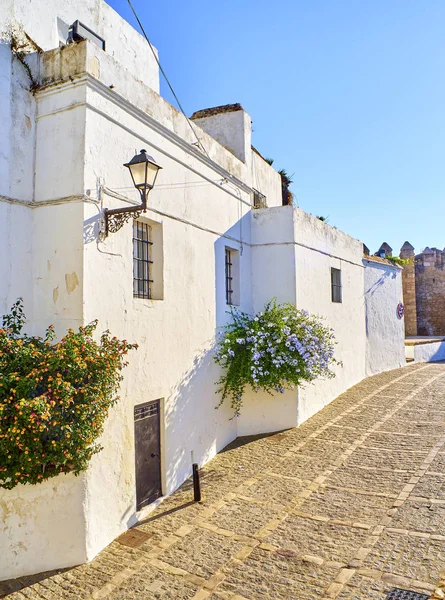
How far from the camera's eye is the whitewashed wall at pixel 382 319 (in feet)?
46.0

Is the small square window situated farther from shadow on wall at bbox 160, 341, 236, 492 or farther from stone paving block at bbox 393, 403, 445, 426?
stone paving block at bbox 393, 403, 445, 426

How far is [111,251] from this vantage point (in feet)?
18.2

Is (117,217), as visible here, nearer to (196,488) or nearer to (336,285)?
(196,488)

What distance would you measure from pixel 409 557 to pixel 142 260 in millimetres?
4732

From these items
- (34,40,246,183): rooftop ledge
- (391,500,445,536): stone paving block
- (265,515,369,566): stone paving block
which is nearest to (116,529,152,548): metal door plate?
(265,515,369,566): stone paving block

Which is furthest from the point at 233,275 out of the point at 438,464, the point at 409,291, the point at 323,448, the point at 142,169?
the point at 409,291

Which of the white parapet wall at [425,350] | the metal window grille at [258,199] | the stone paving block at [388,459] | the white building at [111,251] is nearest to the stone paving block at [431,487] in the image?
the stone paving block at [388,459]

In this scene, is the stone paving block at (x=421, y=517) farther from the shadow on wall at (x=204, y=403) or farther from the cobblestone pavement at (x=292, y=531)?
the shadow on wall at (x=204, y=403)

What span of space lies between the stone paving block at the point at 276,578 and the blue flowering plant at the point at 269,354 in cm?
338

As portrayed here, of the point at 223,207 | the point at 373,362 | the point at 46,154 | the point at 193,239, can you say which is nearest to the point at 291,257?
the point at 223,207

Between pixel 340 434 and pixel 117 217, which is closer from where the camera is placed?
pixel 117 217

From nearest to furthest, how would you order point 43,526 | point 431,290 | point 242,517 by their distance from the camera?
point 43,526, point 242,517, point 431,290

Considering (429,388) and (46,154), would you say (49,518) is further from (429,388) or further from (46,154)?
(429,388)

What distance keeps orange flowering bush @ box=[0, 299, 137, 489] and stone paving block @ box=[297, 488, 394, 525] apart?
A: 2951 millimetres
